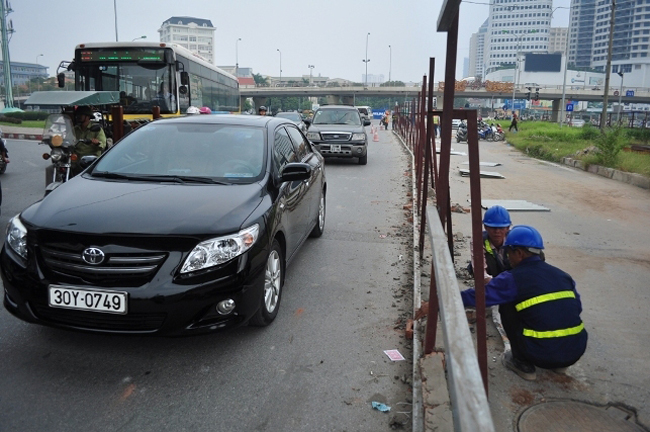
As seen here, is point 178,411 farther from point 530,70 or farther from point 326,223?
point 530,70

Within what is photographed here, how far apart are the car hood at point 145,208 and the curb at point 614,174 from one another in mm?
11755

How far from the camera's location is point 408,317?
4.70 meters

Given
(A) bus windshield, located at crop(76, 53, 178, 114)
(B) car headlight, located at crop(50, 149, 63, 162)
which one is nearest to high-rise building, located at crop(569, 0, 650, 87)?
(A) bus windshield, located at crop(76, 53, 178, 114)

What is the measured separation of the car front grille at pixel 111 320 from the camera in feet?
11.5

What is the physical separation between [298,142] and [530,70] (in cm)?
13857

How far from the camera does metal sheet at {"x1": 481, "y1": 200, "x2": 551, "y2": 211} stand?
9.98 metres

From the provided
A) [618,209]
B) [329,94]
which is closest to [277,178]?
[618,209]

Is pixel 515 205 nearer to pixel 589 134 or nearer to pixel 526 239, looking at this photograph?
pixel 526 239

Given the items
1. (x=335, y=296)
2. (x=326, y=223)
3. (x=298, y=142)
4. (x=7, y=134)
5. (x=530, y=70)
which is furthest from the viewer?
(x=530, y=70)

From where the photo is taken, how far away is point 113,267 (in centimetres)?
352

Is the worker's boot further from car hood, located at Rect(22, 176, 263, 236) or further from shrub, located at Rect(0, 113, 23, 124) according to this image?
Result: shrub, located at Rect(0, 113, 23, 124)

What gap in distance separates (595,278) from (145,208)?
468 centimetres

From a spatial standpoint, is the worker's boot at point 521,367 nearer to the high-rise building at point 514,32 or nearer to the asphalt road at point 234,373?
the asphalt road at point 234,373

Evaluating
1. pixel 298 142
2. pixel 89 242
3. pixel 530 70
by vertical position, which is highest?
pixel 530 70
